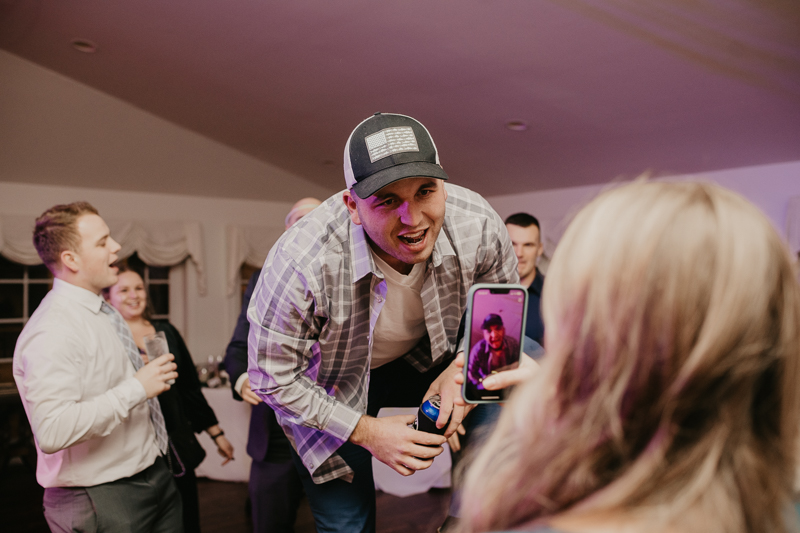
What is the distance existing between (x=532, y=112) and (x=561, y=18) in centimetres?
127

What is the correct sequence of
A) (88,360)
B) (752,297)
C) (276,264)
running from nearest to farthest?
(752,297) < (276,264) < (88,360)

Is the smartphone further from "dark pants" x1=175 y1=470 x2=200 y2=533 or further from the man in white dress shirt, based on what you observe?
"dark pants" x1=175 y1=470 x2=200 y2=533

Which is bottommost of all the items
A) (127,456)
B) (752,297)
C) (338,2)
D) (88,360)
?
(127,456)

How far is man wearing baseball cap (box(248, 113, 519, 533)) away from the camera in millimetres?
1299

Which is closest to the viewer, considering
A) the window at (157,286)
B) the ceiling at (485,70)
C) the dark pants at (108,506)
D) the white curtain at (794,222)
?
the dark pants at (108,506)

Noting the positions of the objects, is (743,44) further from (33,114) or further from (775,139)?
(33,114)

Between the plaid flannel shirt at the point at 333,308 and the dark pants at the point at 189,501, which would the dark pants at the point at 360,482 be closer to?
the plaid flannel shirt at the point at 333,308

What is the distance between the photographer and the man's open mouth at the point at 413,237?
4.29 ft

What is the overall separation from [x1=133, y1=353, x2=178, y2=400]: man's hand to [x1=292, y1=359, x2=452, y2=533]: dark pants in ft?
1.94

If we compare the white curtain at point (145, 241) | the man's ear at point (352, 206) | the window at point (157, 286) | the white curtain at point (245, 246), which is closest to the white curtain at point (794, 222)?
the man's ear at point (352, 206)

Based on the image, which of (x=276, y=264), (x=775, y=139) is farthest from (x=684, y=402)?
(x=775, y=139)

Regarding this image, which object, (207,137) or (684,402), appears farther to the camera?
(207,137)

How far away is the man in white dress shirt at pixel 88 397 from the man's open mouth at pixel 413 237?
42.3 inches

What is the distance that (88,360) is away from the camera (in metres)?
1.86
